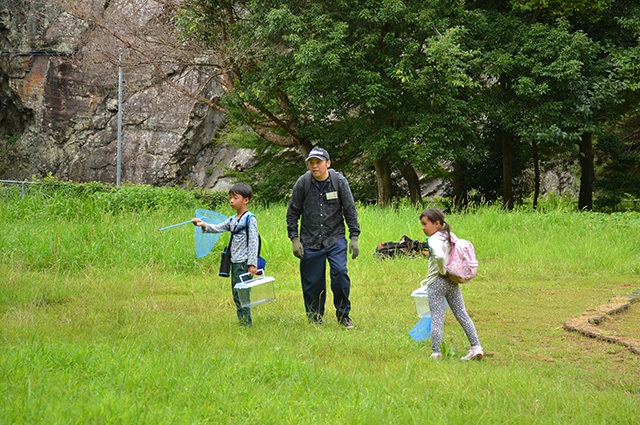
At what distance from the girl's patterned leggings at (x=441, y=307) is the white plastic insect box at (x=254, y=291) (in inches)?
61.0

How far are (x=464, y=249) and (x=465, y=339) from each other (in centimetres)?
145

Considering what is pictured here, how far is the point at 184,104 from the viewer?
113ft

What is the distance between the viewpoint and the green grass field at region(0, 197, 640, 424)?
3.56 metres

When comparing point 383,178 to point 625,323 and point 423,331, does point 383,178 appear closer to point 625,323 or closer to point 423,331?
point 625,323

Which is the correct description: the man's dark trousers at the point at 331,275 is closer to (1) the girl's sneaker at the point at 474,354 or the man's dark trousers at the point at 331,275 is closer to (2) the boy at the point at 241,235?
(2) the boy at the point at 241,235

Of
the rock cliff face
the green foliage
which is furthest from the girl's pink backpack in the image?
the rock cliff face

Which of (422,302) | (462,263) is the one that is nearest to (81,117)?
(422,302)

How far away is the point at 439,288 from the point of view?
518 cm

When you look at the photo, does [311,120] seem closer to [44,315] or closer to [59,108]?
[44,315]

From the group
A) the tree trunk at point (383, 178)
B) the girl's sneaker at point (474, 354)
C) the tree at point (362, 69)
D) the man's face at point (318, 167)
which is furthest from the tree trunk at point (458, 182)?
the girl's sneaker at point (474, 354)

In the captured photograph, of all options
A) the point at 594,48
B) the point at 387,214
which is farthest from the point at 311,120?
the point at 594,48

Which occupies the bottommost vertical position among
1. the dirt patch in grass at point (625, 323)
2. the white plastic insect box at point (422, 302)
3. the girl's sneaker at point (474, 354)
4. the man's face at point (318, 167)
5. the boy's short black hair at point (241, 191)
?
the dirt patch in grass at point (625, 323)

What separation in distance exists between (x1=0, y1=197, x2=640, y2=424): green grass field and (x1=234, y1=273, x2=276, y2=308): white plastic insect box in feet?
1.05

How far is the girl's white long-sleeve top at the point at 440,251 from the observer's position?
498 centimetres
